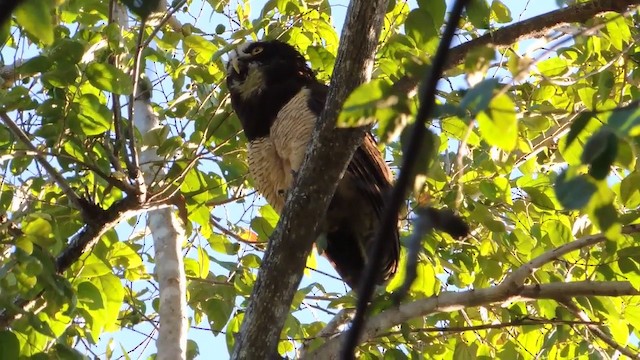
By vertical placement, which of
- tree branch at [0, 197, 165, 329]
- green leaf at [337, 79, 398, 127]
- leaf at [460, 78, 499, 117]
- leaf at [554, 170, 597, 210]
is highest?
tree branch at [0, 197, 165, 329]

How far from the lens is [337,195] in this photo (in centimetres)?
416

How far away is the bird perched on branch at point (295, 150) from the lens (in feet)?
13.2

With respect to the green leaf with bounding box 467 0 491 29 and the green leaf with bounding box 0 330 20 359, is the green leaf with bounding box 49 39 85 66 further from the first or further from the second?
the green leaf with bounding box 467 0 491 29

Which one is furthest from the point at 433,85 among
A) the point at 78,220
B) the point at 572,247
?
the point at 78,220

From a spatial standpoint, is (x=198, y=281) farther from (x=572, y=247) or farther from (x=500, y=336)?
(x=572, y=247)

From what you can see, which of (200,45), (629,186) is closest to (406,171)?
(629,186)

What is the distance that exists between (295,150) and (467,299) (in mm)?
1226

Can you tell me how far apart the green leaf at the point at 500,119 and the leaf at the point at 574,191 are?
0.10m

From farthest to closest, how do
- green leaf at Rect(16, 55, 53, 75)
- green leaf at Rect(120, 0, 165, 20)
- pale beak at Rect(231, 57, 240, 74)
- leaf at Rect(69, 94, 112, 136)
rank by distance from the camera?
pale beak at Rect(231, 57, 240, 74) < leaf at Rect(69, 94, 112, 136) < green leaf at Rect(16, 55, 53, 75) < green leaf at Rect(120, 0, 165, 20)

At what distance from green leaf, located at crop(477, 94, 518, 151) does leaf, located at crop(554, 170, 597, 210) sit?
104 millimetres

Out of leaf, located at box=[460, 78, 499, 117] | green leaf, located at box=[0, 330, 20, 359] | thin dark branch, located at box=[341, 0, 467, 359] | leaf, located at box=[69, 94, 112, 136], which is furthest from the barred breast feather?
thin dark branch, located at box=[341, 0, 467, 359]

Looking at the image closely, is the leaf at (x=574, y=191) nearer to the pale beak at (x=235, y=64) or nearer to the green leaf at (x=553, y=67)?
the green leaf at (x=553, y=67)

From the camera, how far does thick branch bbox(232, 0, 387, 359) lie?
8.42ft

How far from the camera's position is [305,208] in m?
2.63
